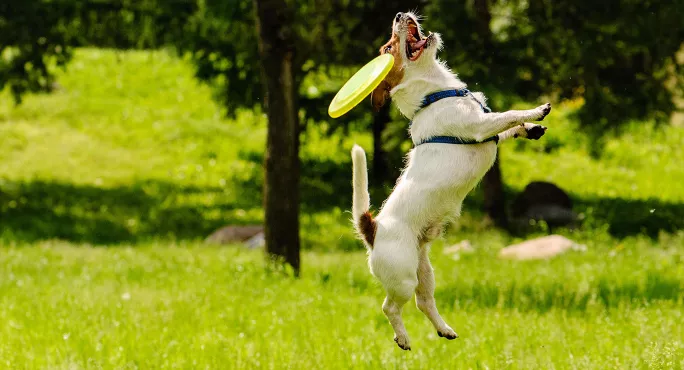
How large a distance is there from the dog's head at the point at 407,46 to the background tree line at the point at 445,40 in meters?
8.82

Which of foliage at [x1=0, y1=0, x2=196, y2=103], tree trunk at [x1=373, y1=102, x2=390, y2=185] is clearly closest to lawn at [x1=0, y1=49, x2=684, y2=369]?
tree trunk at [x1=373, y1=102, x2=390, y2=185]

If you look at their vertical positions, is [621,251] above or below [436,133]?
below

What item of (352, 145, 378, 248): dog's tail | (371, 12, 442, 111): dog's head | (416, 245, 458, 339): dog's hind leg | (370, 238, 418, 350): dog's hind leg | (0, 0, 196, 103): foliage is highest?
(371, 12, 442, 111): dog's head

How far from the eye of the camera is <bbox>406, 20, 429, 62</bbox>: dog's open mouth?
308 centimetres

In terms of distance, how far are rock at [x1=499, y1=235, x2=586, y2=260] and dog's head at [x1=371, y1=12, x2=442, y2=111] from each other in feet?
32.1

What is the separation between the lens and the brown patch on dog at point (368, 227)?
10.3ft

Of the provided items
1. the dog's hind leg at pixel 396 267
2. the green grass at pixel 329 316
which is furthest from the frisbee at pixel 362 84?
the green grass at pixel 329 316

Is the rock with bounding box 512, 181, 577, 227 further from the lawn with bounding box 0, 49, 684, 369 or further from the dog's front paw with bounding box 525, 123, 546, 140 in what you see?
the dog's front paw with bounding box 525, 123, 546, 140

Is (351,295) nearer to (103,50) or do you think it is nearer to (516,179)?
(516,179)

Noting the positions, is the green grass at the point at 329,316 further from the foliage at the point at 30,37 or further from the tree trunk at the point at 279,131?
the foliage at the point at 30,37

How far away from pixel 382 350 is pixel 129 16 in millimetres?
15127

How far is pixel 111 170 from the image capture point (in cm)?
2436

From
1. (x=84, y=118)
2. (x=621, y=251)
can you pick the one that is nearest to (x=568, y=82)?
(x=621, y=251)

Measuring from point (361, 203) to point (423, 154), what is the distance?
31cm
